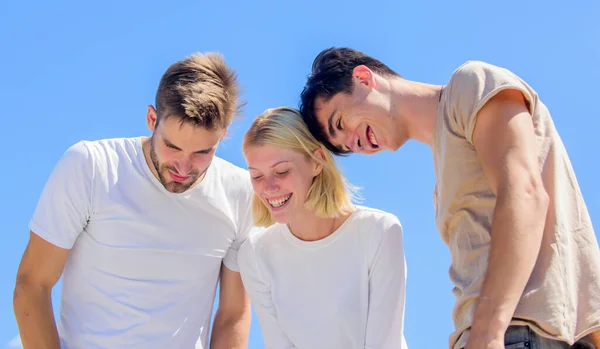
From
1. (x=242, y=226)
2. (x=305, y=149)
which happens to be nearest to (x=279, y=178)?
(x=305, y=149)

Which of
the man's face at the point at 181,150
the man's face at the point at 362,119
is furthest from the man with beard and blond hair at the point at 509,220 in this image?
the man's face at the point at 181,150

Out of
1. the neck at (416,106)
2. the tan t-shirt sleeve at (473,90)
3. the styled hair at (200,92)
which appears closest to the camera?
the tan t-shirt sleeve at (473,90)

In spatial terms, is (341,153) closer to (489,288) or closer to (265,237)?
(265,237)

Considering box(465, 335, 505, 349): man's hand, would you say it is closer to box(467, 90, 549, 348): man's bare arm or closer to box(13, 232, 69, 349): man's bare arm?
box(467, 90, 549, 348): man's bare arm

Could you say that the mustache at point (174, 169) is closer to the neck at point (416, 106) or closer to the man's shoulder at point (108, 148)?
the man's shoulder at point (108, 148)

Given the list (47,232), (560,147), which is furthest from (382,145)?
(47,232)

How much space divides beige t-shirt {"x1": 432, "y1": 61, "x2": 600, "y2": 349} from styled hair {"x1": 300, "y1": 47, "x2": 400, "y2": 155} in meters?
0.88

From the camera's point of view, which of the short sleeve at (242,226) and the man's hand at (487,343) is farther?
the short sleeve at (242,226)

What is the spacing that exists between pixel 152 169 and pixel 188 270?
727 mm

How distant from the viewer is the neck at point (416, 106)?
10.3 feet

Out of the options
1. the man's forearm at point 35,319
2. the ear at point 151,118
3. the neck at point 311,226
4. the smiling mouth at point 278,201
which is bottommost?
the man's forearm at point 35,319

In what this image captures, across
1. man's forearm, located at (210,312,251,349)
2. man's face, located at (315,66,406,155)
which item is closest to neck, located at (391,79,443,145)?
man's face, located at (315,66,406,155)

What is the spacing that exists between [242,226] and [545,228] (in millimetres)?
2807

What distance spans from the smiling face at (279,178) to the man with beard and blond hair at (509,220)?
1.78m
